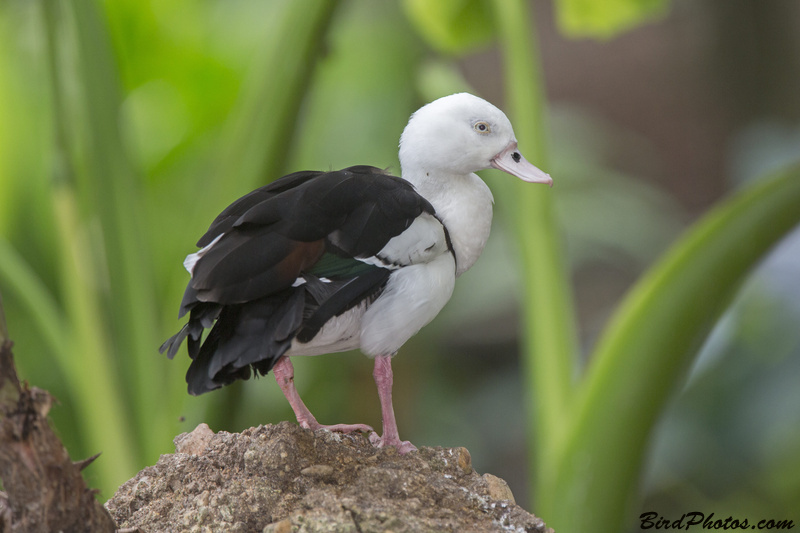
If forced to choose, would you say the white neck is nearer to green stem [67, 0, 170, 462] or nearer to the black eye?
the black eye

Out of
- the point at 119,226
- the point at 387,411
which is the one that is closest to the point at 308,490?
the point at 387,411

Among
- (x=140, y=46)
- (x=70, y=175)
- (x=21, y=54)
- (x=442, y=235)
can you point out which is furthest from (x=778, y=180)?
(x=21, y=54)

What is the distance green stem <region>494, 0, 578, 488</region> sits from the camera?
153cm

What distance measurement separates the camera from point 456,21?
6.10ft

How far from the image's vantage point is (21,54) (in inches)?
90.4

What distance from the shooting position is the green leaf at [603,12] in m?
1.87

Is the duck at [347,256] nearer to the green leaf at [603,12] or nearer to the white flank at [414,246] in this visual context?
the white flank at [414,246]

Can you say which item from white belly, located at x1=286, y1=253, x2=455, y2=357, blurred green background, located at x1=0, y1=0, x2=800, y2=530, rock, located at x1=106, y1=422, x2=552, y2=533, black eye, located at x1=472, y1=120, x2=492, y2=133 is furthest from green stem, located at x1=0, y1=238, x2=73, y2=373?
black eye, located at x1=472, y1=120, x2=492, y2=133

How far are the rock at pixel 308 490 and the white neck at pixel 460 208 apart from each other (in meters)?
0.23

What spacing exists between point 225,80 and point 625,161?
1.77 m

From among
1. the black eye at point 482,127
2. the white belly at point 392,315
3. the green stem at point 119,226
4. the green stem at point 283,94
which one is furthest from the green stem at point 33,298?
the black eye at point 482,127

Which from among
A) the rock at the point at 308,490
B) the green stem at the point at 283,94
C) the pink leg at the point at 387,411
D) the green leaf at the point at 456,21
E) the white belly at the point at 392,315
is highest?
the green leaf at the point at 456,21

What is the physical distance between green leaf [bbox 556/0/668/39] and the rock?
4.28ft

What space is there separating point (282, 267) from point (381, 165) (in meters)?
1.45
